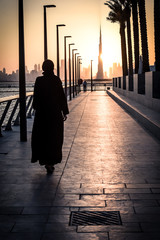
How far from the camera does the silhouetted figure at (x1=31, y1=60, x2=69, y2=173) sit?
6.74 meters

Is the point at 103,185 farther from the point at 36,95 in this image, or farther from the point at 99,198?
the point at 36,95

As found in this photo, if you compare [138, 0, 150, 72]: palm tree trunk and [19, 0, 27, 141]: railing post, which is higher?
[138, 0, 150, 72]: palm tree trunk

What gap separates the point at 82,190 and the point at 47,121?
1.53 meters

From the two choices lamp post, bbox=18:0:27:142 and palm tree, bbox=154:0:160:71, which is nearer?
lamp post, bbox=18:0:27:142

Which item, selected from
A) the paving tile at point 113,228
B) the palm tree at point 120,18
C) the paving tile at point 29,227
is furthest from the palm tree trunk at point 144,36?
the paving tile at point 29,227

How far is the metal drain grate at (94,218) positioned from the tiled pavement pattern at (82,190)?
0.07 metres

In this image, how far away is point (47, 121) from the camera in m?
6.74

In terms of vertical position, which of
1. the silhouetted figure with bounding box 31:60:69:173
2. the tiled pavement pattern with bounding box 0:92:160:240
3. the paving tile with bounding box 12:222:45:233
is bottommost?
the paving tile with bounding box 12:222:45:233

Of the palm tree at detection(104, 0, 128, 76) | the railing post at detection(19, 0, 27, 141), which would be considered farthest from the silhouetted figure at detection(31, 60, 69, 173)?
the palm tree at detection(104, 0, 128, 76)

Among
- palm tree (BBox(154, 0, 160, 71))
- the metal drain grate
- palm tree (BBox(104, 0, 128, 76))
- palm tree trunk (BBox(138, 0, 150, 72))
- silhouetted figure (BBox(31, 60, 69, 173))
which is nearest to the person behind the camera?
the metal drain grate

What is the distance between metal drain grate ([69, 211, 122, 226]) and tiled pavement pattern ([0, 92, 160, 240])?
0.25 ft

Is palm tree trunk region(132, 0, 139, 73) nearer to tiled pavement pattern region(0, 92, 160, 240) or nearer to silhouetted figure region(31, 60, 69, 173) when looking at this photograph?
tiled pavement pattern region(0, 92, 160, 240)

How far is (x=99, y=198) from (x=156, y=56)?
15805mm

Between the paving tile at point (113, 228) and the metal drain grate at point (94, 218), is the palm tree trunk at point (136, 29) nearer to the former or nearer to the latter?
the metal drain grate at point (94, 218)
